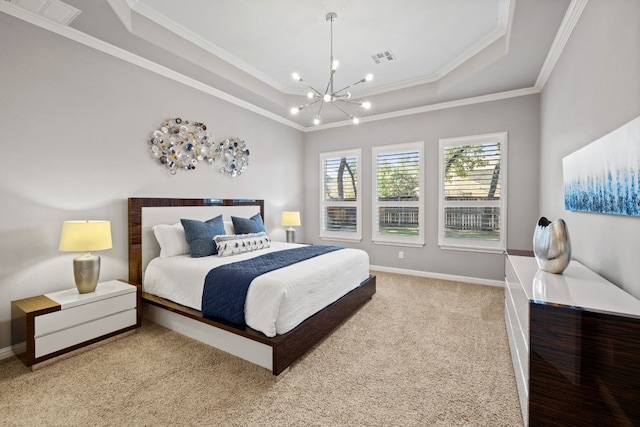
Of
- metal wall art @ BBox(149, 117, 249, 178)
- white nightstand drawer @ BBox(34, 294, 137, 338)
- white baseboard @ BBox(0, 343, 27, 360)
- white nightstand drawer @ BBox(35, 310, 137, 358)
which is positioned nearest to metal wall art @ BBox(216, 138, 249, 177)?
metal wall art @ BBox(149, 117, 249, 178)

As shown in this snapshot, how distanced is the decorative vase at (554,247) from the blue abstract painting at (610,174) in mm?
261

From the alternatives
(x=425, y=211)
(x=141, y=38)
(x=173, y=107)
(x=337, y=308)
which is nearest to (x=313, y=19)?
(x=141, y=38)

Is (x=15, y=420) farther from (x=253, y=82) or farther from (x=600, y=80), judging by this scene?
(x=600, y=80)

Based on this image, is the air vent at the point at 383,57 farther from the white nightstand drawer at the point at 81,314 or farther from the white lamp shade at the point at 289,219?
the white nightstand drawer at the point at 81,314

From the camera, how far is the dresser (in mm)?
1218

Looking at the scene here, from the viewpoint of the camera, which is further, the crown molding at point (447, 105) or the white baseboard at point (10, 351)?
the crown molding at point (447, 105)

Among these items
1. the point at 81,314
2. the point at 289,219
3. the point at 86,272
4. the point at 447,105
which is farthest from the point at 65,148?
the point at 447,105

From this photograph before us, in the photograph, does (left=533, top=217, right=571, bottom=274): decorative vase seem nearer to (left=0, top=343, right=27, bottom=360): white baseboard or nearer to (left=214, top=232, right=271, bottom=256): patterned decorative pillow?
(left=214, top=232, right=271, bottom=256): patterned decorative pillow

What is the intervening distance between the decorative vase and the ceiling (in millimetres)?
1824

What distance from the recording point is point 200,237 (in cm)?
321

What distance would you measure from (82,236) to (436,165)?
451 cm

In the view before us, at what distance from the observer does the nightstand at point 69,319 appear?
2115 millimetres

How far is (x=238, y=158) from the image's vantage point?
435 cm

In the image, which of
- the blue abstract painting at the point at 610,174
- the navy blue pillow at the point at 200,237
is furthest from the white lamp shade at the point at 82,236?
the blue abstract painting at the point at 610,174
